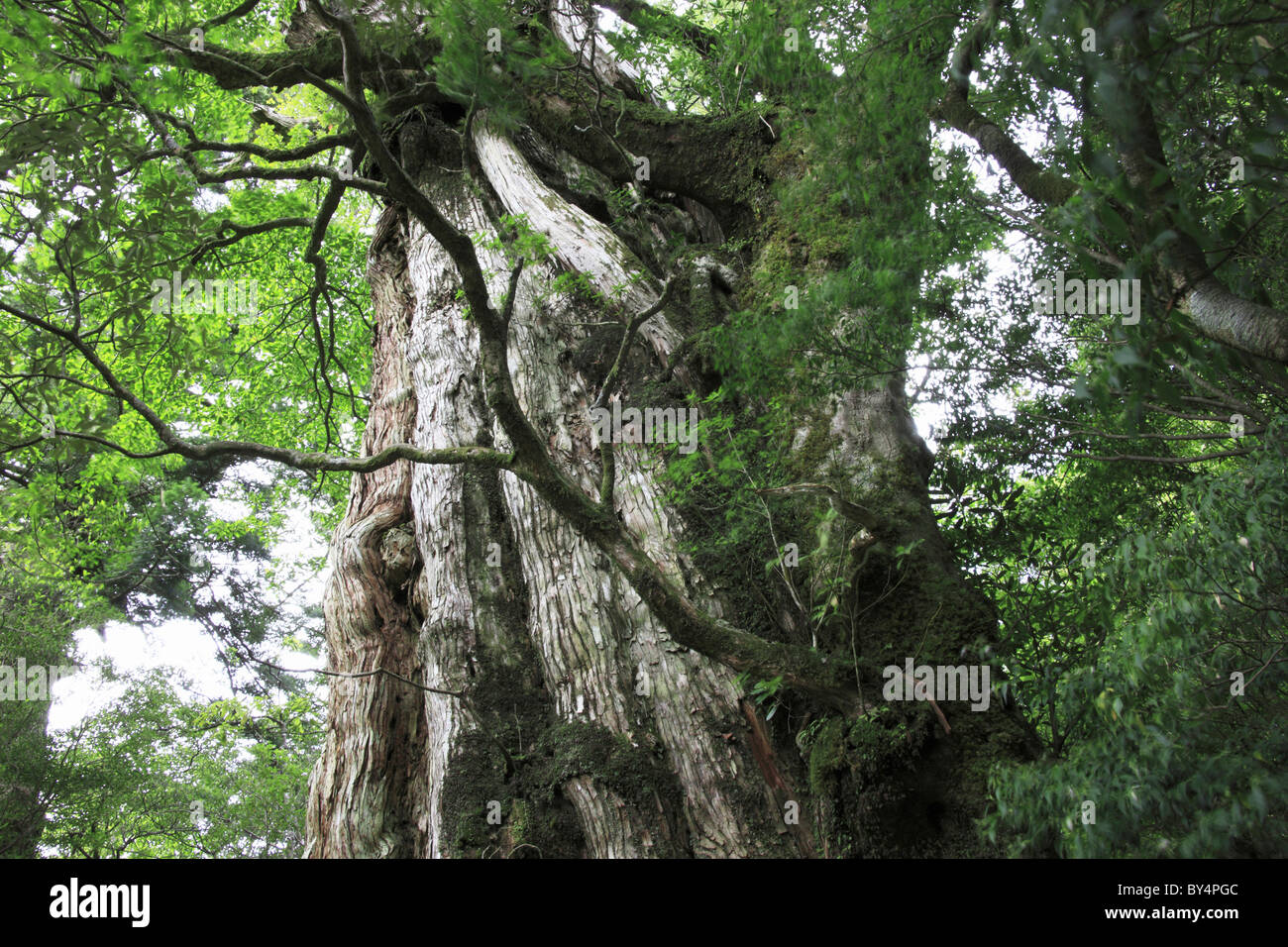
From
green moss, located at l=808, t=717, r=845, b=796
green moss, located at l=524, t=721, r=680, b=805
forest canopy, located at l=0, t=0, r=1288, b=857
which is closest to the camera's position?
forest canopy, located at l=0, t=0, r=1288, b=857

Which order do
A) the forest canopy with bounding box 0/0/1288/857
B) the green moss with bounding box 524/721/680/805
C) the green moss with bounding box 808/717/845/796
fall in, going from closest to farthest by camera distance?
the forest canopy with bounding box 0/0/1288/857, the green moss with bounding box 808/717/845/796, the green moss with bounding box 524/721/680/805

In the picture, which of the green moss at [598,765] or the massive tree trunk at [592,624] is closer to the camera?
the massive tree trunk at [592,624]

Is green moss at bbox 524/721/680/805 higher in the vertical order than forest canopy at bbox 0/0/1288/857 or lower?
lower

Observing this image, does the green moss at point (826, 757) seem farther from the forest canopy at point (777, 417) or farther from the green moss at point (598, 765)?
the green moss at point (598, 765)

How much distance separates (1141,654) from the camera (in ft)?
7.49

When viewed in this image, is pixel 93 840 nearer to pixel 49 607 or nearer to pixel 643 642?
pixel 49 607

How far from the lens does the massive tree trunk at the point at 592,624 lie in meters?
3.12

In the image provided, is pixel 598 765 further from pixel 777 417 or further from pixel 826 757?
pixel 777 417

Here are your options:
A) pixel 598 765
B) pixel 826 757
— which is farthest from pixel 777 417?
pixel 598 765

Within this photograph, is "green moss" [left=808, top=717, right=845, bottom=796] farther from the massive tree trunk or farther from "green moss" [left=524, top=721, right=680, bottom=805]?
"green moss" [left=524, top=721, right=680, bottom=805]

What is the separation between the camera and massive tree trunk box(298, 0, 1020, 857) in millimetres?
3119

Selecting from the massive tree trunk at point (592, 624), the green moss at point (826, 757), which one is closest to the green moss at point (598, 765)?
the massive tree trunk at point (592, 624)

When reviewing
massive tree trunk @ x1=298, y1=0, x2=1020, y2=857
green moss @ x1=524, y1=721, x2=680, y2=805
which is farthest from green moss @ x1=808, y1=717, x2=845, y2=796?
green moss @ x1=524, y1=721, x2=680, y2=805

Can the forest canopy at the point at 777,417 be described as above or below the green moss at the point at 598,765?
above
